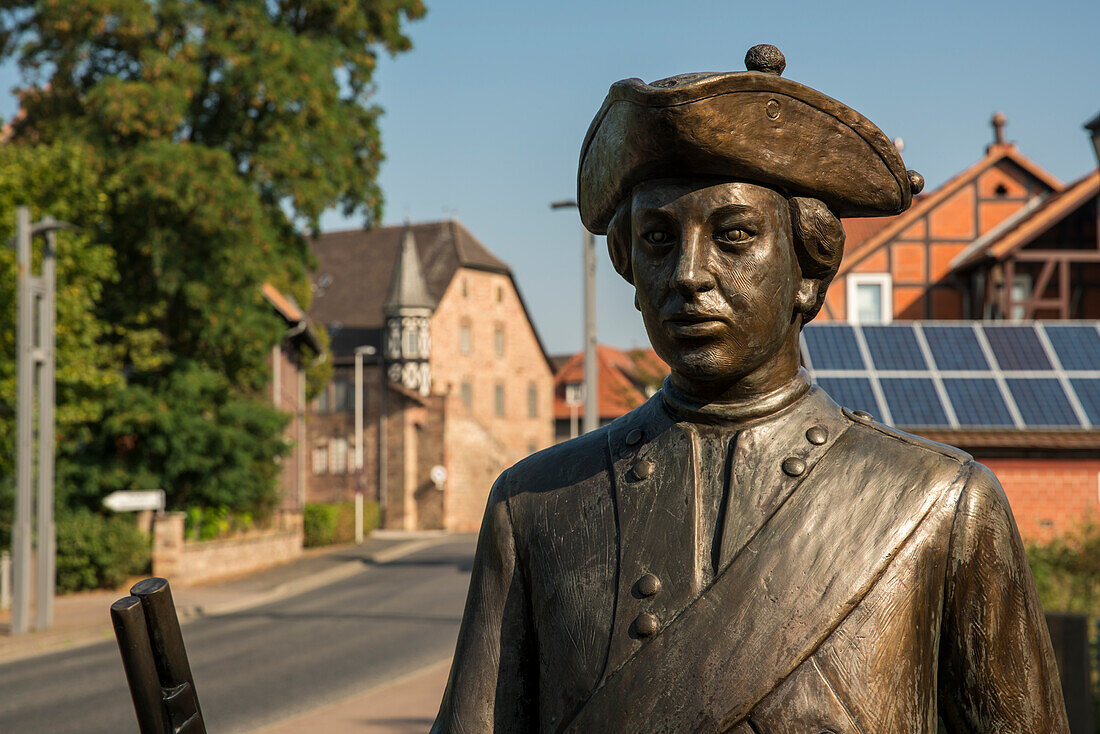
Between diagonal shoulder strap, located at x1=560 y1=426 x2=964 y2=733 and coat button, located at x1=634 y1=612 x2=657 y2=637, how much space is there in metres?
0.02

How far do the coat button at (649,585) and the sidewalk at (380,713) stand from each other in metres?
7.15

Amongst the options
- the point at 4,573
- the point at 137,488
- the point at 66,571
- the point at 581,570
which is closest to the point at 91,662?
the point at 4,573

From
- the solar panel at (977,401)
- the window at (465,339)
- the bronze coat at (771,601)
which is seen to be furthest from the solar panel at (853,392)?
the window at (465,339)

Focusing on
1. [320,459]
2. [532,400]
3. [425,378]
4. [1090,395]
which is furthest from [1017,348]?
[532,400]

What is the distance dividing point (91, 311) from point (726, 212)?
23.8 meters

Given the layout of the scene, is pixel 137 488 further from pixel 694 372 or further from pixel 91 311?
pixel 694 372

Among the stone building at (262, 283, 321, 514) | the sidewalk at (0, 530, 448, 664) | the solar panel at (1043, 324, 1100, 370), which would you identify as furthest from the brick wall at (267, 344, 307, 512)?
the solar panel at (1043, 324, 1100, 370)

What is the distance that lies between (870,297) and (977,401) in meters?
10.6

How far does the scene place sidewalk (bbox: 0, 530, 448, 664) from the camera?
1511cm

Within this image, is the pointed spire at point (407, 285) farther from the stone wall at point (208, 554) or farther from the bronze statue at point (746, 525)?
the bronze statue at point (746, 525)

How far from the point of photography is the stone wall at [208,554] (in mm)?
23000

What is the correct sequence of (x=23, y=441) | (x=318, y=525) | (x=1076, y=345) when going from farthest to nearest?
(x=318, y=525)
(x=1076, y=345)
(x=23, y=441)

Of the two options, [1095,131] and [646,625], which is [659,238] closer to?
[646,625]

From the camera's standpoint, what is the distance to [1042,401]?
1480 centimetres
